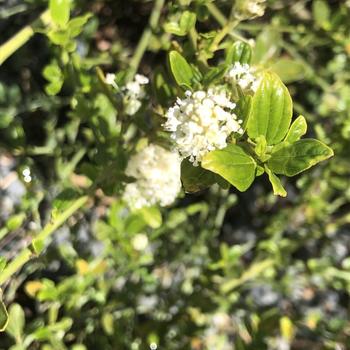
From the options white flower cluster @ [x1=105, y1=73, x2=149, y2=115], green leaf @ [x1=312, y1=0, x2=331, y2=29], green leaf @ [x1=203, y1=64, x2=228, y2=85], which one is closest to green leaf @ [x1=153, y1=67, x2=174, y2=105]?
white flower cluster @ [x1=105, y1=73, x2=149, y2=115]

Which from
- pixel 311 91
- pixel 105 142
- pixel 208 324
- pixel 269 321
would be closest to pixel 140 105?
pixel 105 142

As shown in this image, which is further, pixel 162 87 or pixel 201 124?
pixel 162 87

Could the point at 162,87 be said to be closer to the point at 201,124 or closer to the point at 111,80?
the point at 111,80

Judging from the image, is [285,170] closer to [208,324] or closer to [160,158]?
[160,158]

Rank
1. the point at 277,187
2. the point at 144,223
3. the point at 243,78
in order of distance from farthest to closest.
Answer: the point at 144,223 → the point at 243,78 → the point at 277,187

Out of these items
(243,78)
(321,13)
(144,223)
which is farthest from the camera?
(321,13)

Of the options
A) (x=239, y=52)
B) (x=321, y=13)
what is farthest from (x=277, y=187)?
(x=321, y=13)
